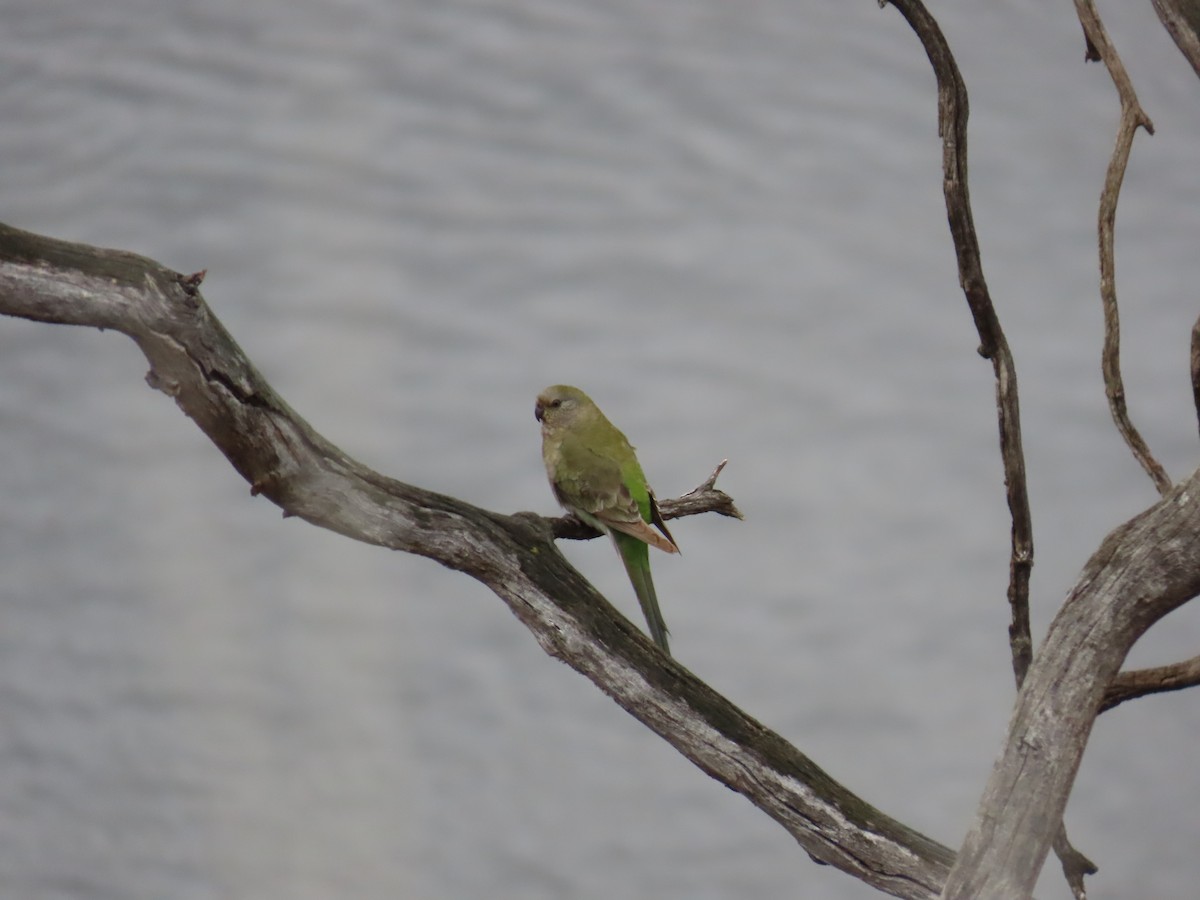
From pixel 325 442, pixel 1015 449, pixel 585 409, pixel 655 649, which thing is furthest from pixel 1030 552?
pixel 325 442

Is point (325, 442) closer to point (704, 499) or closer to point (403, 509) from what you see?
point (403, 509)

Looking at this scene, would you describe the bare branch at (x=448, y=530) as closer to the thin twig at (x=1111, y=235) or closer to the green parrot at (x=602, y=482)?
the green parrot at (x=602, y=482)

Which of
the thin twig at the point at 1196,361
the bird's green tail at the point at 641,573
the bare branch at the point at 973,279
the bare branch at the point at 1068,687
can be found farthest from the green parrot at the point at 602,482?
the thin twig at the point at 1196,361

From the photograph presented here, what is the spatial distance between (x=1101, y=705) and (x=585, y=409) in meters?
0.95

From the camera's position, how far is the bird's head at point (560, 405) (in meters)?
2.05

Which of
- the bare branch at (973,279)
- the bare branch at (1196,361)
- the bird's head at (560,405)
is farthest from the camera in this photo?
the bird's head at (560,405)

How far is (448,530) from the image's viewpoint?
148 cm

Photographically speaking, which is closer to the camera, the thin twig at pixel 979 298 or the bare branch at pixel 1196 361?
the bare branch at pixel 1196 361

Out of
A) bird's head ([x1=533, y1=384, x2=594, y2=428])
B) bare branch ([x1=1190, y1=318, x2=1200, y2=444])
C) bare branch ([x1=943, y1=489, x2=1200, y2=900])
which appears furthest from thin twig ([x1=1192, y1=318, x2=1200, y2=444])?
bird's head ([x1=533, y1=384, x2=594, y2=428])

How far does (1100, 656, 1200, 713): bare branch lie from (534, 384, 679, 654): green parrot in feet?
1.97

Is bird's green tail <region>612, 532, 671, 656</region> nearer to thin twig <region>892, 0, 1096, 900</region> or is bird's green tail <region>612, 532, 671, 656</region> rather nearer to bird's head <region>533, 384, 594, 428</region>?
bird's head <region>533, 384, 594, 428</region>

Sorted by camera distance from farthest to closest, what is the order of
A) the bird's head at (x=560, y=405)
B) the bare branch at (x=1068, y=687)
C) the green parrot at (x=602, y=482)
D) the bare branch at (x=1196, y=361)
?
1. the bird's head at (x=560, y=405)
2. the green parrot at (x=602, y=482)
3. the bare branch at (x=1196, y=361)
4. the bare branch at (x=1068, y=687)

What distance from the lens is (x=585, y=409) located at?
81.3 inches

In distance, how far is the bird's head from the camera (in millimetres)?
2055
